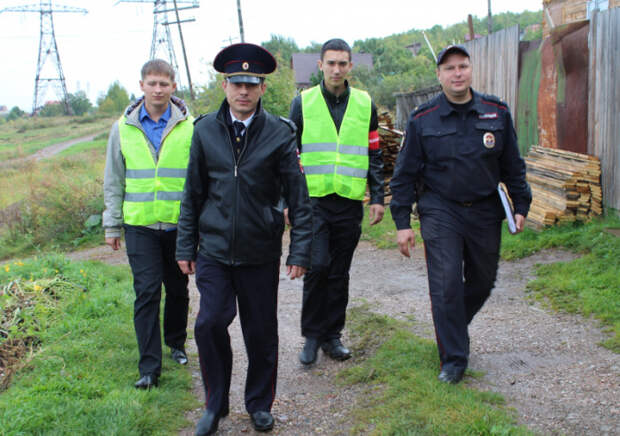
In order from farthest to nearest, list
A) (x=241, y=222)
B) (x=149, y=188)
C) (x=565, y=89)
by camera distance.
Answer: (x=565, y=89), (x=149, y=188), (x=241, y=222)

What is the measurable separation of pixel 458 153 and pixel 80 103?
87.2m

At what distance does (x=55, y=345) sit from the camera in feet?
16.7

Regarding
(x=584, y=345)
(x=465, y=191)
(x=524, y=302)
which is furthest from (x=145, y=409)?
(x=524, y=302)

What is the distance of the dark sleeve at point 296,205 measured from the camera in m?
3.68

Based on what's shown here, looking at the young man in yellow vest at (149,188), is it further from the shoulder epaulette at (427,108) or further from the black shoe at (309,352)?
the shoulder epaulette at (427,108)

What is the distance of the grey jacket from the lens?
14.8 ft

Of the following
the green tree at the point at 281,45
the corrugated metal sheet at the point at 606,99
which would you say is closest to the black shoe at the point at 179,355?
the corrugated metal sheet at the point at 606,99

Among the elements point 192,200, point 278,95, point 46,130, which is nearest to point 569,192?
point 192,200

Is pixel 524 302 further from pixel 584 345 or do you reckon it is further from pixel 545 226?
pixel 545 226

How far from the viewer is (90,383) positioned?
14.0 ft

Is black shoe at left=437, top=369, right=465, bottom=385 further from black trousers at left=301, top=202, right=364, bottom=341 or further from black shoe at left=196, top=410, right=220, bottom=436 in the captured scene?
black shoe at left=196, top=410, right=220, bottom=436

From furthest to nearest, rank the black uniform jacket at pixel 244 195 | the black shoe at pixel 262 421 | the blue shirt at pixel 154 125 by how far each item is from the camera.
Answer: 1. the blue shirt at pixel 154 125
2. the black shoe at pixel 262 421
3. the black uniform jacket at pixel 244 195

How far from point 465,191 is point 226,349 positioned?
6.21 ft

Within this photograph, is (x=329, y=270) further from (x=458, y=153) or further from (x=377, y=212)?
(x=458, y=153)
